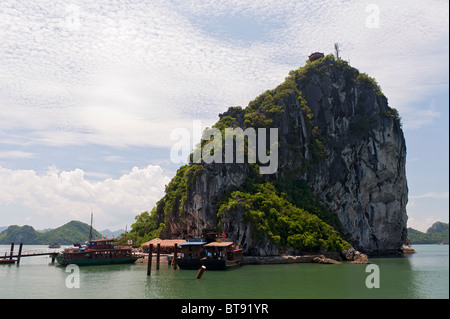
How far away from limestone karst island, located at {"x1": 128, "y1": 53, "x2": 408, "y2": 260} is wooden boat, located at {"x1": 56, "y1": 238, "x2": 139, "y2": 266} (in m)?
12.5

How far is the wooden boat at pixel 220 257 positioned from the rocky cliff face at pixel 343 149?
688 inches

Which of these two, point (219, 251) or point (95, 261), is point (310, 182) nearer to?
point (219, 251)

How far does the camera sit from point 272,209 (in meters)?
65.9

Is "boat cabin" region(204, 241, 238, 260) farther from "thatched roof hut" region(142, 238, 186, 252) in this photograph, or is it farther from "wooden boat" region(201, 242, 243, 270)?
"thatched roof hut" region(142, 238, 186, 252)

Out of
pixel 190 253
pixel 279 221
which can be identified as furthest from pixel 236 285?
pixel 279 221

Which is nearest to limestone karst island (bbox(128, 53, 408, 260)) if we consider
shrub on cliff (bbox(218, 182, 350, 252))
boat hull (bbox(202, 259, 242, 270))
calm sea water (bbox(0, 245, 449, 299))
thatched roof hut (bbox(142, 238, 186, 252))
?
shrub on cliff (bbox(218, 182, 350, 252))

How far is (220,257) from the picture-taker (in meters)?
51.8

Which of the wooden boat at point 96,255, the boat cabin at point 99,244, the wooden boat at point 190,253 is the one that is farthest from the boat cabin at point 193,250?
the boat cabin at point 99,244

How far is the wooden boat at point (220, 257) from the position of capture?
50.0m

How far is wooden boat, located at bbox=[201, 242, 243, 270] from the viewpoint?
164 ft

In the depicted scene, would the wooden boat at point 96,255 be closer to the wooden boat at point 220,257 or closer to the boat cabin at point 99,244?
the boat cabin at point 99,244

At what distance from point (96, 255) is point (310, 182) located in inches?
1976
